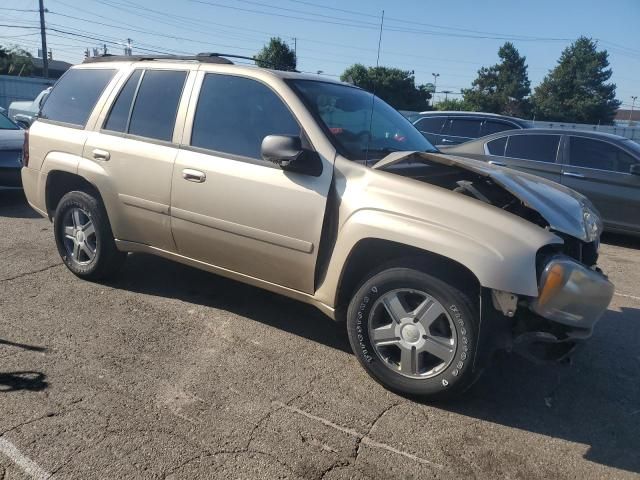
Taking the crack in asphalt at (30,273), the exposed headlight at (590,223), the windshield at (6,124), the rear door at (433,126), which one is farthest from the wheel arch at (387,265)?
the rear door at (433,126)

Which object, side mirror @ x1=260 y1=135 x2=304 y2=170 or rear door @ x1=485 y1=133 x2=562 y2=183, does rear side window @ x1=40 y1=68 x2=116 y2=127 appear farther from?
rear door @ x1=485 y1=133 x2=562 y2=183

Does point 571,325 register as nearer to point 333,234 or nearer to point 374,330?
point 374,330

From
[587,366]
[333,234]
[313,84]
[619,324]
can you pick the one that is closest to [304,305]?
[333,234]

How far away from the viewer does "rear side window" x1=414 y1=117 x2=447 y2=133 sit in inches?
447

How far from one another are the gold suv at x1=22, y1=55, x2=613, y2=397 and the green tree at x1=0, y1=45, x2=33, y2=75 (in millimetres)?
56776

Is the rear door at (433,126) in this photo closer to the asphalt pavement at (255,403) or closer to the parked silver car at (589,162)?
the parked silver car at (589,162)

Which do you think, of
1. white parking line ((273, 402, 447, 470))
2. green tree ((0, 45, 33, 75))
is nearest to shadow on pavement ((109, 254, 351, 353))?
white parking line ((273, 402, 447, 470))

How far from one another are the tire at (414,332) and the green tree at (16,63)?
194 feet

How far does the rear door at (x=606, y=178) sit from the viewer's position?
766 cm

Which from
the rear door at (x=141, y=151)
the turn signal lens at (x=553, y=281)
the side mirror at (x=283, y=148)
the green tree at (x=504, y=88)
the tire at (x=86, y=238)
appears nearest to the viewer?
the turn signal lens at (x=553, y=281)

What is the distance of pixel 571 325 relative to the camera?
3.06 m

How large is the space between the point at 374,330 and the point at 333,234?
0.64 m

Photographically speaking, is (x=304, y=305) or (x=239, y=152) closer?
(x=239, y=152)

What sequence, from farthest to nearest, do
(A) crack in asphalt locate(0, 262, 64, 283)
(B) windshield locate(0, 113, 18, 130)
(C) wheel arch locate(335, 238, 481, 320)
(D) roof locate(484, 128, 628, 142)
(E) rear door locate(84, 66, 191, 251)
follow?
1. (B) windshield locate(0, 113, 18, 130)
2. (D) roof locate(484, 128, 628, 142)
3. (A) crack in asphalt locate(0, 262, 64, 283)
4. (E) rear door locate(84, 66, 191, 251)
5. (C) wheel arch locate(335, 238, 481, 320)
